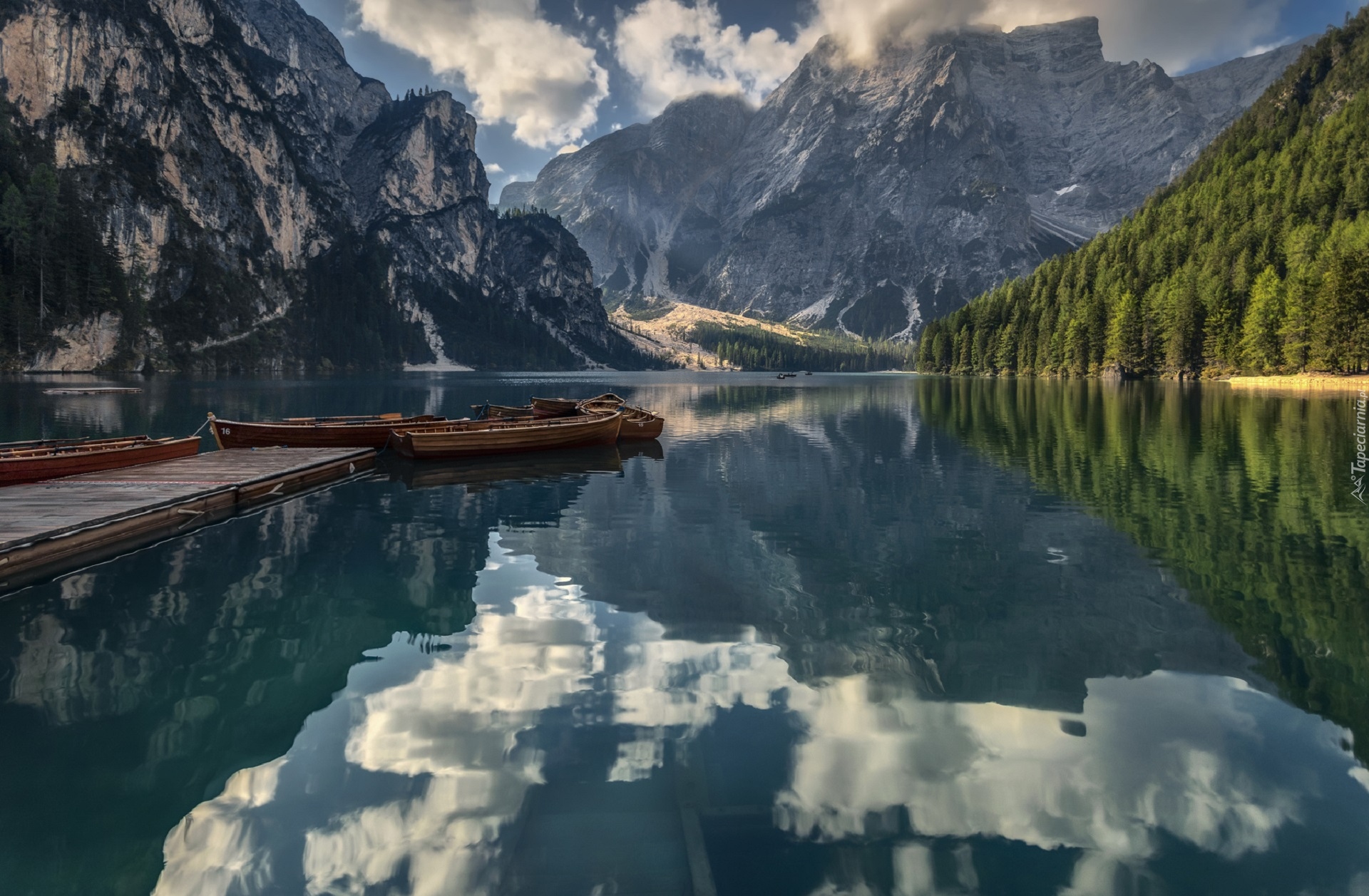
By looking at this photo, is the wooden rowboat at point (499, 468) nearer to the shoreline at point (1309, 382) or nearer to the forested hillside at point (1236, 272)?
the shoreline at point (1309, 382)

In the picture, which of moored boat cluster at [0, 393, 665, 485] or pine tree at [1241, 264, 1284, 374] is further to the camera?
pine tree at [1241, 264, 1284, 374]

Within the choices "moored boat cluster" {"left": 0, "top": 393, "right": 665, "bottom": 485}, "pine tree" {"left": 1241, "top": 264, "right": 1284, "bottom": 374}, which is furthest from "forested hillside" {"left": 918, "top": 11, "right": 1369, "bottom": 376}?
"moored boat cluster" {"left": 0, "top": 393, "right": 665, "bottom": 485}

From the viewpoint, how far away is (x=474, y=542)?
1984 cm

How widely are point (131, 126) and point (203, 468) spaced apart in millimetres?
236441

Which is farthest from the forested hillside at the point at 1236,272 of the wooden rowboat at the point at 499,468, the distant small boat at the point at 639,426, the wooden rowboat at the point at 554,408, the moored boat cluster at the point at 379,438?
the wooden rowboat at the point at 499,468

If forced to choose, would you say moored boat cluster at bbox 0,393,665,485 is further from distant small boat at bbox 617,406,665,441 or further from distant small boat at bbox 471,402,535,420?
distant small boat at bbox 471,402,535,420

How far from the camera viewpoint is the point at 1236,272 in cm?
11262

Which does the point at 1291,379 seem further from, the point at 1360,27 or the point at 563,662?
the point at 1360,27

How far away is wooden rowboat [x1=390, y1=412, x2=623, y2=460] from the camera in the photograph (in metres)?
35.6

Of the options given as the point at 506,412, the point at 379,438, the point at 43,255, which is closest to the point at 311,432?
the point at 379,438

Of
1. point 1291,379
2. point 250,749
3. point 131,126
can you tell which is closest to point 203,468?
point 250,749

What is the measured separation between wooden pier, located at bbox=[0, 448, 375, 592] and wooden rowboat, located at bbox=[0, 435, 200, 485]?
70cm

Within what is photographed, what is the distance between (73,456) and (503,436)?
17.8m

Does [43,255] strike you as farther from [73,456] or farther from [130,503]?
[130,503]
